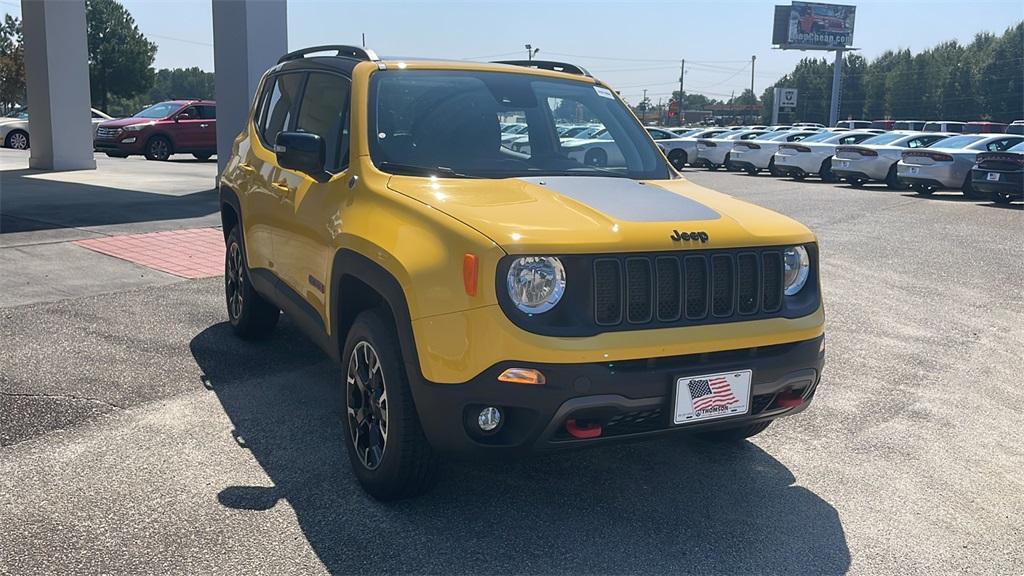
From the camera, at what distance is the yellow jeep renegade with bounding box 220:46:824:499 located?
11.1 ft

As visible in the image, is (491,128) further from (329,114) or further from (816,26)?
(816,26)

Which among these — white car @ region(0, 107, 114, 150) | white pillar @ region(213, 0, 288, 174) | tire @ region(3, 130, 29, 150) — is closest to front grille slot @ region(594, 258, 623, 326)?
white pillar @ region(213, 0, 288, 174)

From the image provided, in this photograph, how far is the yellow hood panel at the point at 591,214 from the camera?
3.46 meters

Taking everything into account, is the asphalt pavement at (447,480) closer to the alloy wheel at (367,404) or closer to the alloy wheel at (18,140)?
the alloy wheel at (367,404)

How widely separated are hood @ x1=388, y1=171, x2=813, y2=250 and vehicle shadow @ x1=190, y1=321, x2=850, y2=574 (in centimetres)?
115

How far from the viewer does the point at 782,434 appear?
4.99 meters

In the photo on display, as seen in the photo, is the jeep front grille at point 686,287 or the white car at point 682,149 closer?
the jeep front grille at point 686,287

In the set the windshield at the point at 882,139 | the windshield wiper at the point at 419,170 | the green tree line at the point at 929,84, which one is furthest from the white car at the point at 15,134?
the green tree line at the point at 929,84

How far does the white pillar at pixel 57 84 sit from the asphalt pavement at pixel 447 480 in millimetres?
14780

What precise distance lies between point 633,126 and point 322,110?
170 centimetres

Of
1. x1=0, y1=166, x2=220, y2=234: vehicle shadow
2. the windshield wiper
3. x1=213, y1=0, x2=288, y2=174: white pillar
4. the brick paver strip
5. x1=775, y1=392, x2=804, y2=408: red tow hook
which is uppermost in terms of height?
Answer: x1=213, y1=0, x2=288, y2=174: white pillar

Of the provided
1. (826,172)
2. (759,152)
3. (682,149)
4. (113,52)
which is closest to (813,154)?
(826,172)

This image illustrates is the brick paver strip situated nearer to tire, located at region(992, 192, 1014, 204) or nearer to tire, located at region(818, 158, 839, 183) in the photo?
tire, located at region(992, 192, 1014, 204)

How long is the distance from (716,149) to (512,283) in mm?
28203
